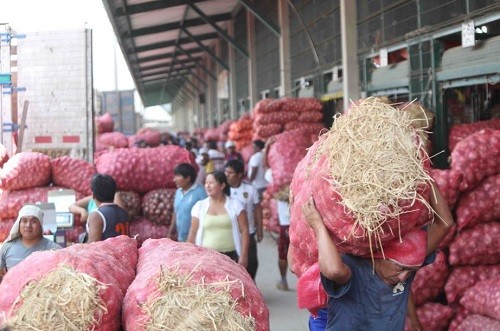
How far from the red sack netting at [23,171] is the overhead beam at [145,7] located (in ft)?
33.9

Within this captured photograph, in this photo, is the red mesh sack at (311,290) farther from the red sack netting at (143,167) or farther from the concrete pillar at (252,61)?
the concrete pillar at (252,61)

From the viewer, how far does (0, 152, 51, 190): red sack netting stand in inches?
243

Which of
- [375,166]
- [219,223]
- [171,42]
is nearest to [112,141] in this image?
[171,42]

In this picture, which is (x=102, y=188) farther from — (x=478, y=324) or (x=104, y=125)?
(x=104, y=125)

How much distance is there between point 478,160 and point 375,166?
267 cm

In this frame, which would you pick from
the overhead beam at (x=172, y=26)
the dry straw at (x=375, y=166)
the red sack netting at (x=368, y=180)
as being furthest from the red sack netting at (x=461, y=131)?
the overhead beam at (x=172, y=26)

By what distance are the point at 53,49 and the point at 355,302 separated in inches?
199

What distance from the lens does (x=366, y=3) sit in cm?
1070

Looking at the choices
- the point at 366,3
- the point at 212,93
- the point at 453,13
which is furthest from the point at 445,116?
the point at 212,93

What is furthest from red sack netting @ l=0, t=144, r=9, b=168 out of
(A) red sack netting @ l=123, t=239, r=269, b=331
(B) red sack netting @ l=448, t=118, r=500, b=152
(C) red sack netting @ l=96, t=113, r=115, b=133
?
(C) red sack netting @ l=96, t=113, r=115, b=133

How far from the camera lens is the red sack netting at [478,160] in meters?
5.18

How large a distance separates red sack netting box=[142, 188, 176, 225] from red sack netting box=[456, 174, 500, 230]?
2.92 meters

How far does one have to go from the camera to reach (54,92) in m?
7.25

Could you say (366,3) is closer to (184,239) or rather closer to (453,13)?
→ (453,13)
